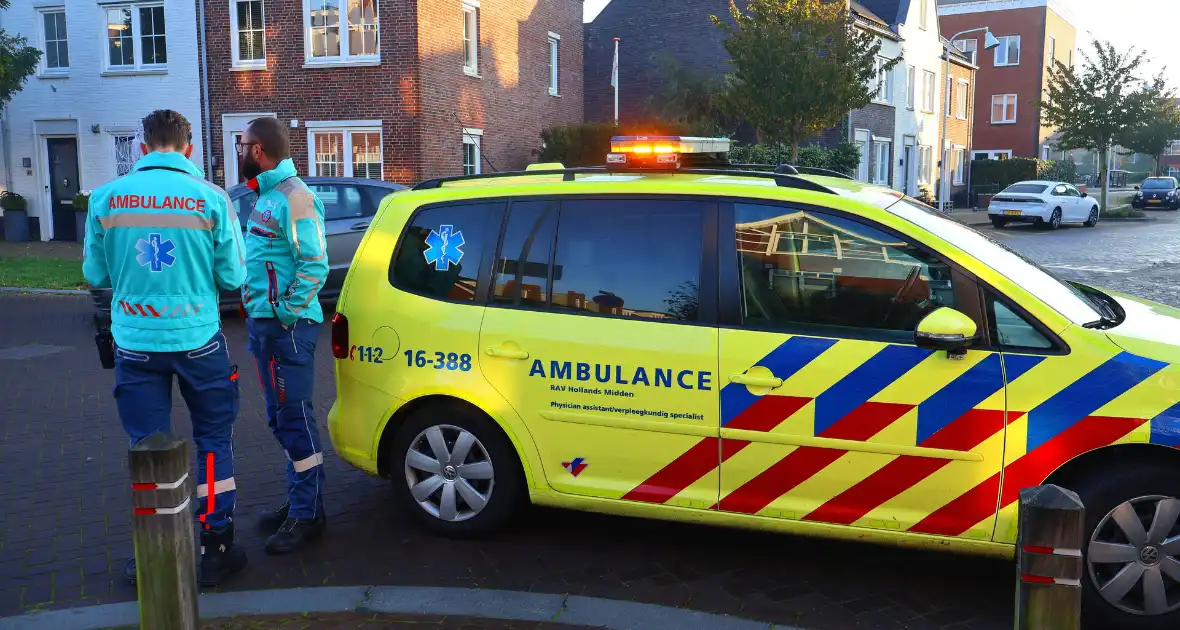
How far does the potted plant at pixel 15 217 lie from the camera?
22750 mm

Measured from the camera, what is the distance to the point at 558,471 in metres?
4.35

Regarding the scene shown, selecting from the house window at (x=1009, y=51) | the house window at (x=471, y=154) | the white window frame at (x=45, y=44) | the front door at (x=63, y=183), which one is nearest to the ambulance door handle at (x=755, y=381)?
the house window at (x=471, y=154)

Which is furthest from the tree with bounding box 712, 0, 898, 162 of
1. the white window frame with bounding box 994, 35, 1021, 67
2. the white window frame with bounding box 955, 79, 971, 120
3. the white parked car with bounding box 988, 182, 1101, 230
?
the white window frame with bounding box 994, 35, 1021, 67

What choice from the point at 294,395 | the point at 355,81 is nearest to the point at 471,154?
the point at 355,81

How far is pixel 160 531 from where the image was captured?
2.88m

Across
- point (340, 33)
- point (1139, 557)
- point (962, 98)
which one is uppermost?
point (962, 98)

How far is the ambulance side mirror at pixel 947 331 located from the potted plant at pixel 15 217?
23.8 metres

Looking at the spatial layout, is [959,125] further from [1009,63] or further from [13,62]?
[13,62]

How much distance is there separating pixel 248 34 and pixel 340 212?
1183 centimetres

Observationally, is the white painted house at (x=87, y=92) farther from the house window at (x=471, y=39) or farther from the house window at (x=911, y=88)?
the house window at (x=911, y=88)

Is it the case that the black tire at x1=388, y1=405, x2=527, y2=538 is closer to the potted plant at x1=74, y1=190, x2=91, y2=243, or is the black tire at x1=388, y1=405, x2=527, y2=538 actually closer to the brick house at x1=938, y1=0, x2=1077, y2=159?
the potted plant at x1=74, y1=190, x2=91, y2=243

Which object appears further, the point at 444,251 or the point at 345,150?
the point at 345,150

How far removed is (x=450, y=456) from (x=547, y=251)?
103 centimetres

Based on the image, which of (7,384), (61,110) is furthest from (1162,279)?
(61,110)
